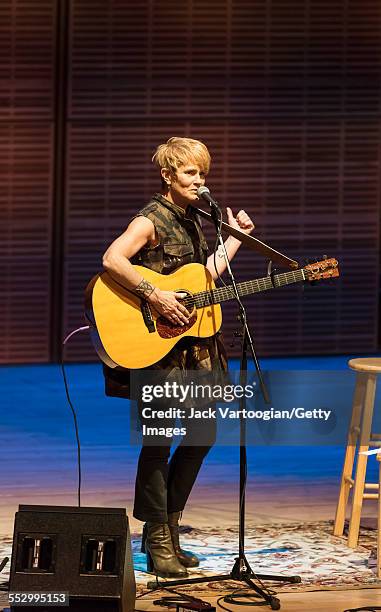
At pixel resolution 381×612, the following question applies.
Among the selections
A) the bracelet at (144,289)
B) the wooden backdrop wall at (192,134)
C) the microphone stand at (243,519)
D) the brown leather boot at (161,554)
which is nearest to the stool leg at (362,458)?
the microphone stand at (243,519)

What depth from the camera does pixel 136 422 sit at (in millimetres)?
5250

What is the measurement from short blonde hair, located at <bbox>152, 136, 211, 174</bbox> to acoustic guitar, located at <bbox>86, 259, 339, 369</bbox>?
0.40 meters

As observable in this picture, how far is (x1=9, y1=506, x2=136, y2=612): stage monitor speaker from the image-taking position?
13.8 feet

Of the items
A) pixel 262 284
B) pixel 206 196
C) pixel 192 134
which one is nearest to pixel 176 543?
pixel 262 284

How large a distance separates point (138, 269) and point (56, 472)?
2074mm

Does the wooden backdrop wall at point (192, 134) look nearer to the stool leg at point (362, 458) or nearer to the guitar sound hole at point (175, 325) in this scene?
the stool leg at point (362, 458)

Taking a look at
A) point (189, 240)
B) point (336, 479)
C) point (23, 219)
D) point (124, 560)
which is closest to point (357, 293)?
point (23, 219)

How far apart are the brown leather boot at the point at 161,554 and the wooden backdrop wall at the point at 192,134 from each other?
203 inches

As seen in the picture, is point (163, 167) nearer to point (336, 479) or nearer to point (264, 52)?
point (336, 479)

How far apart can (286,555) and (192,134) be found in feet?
18.2

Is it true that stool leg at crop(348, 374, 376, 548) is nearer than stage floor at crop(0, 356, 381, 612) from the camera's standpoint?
Yes

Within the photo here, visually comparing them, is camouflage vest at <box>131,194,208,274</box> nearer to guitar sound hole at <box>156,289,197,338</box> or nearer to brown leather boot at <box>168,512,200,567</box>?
guitar sound hole at <box>156,289,197,338</box>

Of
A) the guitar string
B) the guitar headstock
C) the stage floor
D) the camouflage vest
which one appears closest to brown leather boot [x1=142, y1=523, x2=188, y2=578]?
the stage floor

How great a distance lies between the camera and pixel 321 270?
508 cm
